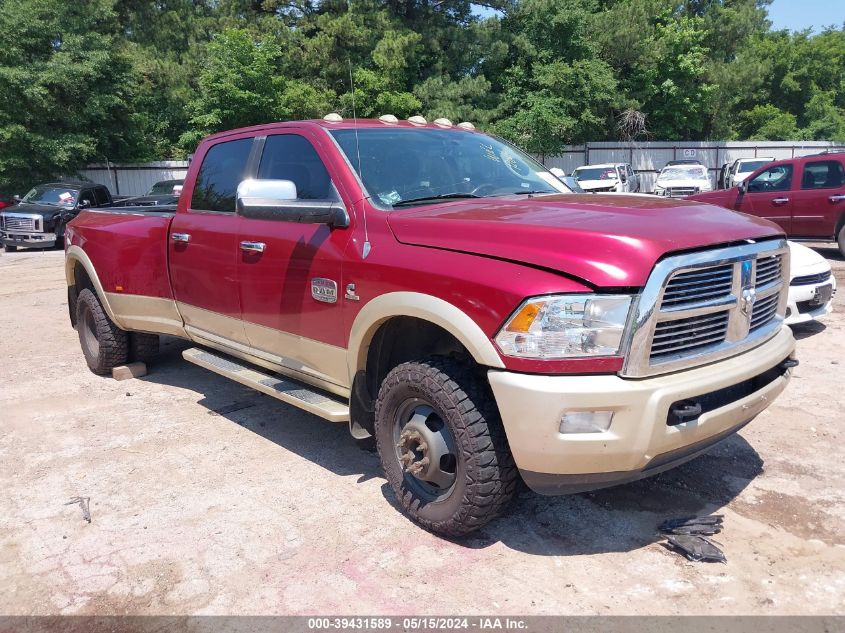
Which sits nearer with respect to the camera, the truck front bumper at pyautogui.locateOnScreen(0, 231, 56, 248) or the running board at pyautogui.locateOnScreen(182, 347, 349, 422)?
the running board at pyautogui.locateOnScreen(182, 347, 349, 422)

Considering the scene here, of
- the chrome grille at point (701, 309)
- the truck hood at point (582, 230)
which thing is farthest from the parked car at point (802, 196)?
the chrome grille at point (701, 309)

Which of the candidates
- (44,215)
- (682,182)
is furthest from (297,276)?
(682,182)

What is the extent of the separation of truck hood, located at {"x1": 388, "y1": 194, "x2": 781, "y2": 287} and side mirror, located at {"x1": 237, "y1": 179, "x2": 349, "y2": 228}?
36 centimetres

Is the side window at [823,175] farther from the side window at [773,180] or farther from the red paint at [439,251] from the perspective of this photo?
the red paint at [439,251]

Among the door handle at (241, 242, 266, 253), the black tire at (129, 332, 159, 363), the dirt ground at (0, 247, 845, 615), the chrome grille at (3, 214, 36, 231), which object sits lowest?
the dirt ground at (0, 247, 845, 615)

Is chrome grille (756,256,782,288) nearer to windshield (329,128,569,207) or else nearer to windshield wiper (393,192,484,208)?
windshield (329,128,569,207)

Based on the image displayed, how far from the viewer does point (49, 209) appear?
17500 mm

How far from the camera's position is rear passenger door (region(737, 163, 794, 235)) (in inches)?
457

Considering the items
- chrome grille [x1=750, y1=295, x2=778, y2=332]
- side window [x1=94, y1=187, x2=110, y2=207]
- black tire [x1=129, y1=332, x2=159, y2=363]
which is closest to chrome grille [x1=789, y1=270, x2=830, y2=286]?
chrome grille [x1=750, y1=295, x2=778, y2=332]

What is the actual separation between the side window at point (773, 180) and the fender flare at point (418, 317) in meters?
10.8

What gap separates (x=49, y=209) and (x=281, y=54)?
35.4 feet

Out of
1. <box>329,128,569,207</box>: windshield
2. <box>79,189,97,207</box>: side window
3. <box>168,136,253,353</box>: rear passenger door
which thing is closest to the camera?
<box>329,128,569,207</box>: windshield

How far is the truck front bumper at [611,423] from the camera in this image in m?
2.67

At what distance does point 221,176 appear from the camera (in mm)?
4844
